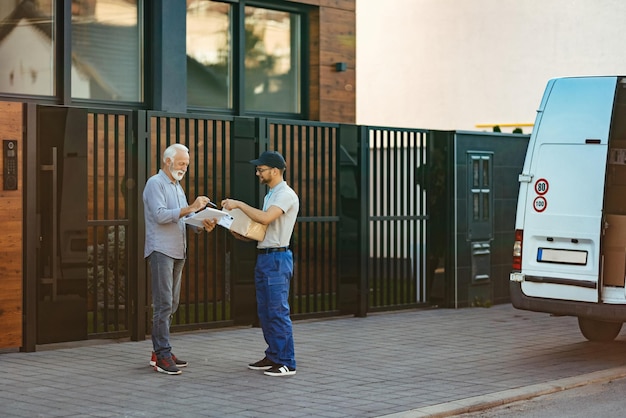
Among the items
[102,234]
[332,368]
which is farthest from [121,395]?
[102,234]

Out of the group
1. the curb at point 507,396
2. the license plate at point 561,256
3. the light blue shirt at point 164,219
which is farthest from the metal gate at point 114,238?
the curb at point 507,396

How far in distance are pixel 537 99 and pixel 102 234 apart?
45.4 feet

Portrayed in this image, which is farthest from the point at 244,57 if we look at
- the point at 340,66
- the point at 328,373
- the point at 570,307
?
the point at 328,373

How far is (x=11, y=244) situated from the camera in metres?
10.2

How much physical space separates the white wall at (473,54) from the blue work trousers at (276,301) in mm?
14547

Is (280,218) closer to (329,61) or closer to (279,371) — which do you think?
(279,371)

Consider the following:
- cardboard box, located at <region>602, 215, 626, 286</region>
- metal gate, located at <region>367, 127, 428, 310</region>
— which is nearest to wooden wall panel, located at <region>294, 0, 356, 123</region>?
metal gate, located at <region>367, 127, 428, 310</region>

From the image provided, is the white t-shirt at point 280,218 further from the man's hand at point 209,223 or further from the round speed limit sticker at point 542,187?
the round speed limit sticker at point 542,187

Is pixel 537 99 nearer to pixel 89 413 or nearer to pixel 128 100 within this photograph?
pixel 128 100

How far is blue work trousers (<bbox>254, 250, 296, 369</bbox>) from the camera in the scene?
30.0 feet

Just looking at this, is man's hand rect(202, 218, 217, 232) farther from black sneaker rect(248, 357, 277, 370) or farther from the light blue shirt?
black sneaker rect(248, 357, 277, 370)

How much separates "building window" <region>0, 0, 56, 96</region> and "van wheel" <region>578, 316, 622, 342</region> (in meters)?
6.65

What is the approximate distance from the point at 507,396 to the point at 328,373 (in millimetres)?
1635

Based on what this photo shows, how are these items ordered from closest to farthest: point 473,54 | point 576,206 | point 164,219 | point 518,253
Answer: point 164,219 → point 576,206 → point 518,253 → point 473,54
